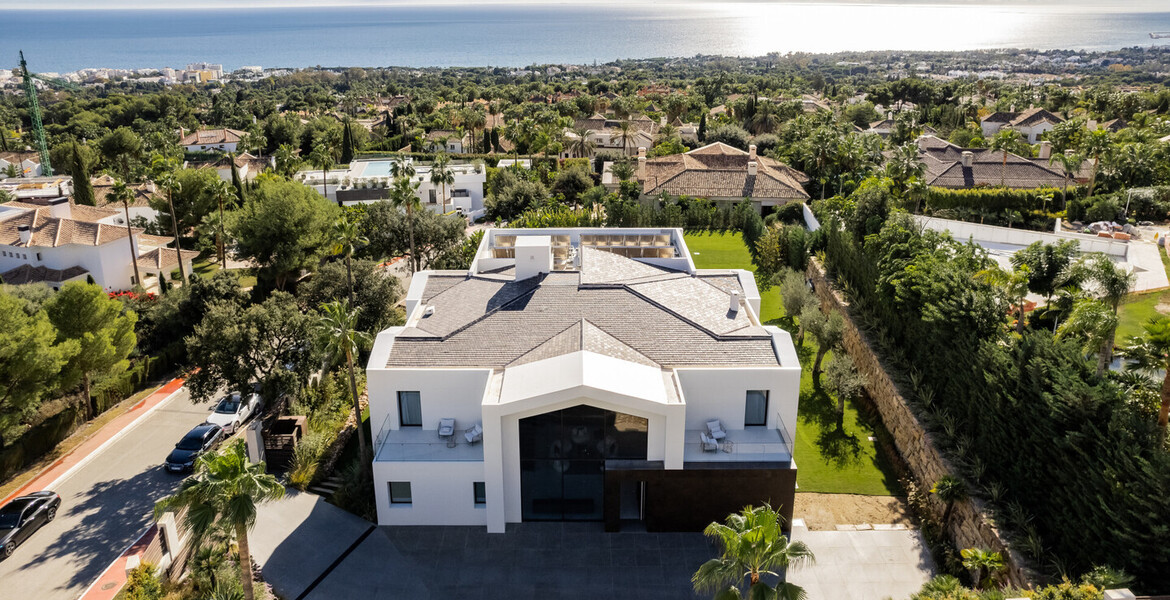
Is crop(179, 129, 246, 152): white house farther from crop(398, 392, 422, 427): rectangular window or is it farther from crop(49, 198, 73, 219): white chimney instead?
crop(398, 392, 422, 427): rectangular window

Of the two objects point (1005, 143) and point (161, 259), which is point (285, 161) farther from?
point (1005, 143)

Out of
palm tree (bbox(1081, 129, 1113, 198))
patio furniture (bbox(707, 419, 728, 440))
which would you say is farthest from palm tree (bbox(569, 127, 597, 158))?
patio furniture (bbox(707, 419, 728, 440))

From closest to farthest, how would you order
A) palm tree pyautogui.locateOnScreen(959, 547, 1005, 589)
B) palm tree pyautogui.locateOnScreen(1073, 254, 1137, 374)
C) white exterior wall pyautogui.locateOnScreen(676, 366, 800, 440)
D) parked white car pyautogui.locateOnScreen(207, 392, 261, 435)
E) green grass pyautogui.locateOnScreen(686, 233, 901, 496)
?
palm tree pyautogui.locateOnScreen(959, 547, 1005, 589) < palm tree pyautogui.locateOnScreen(1073, 254, 1137, 374) < white exterior wall pyautogui.locateOnScreen(676, 366, 800, 440) < green grass pyautogui.locateOnScreen(686, 233, 901, 496) < parked white car pyautogui.locateOnScreen(207, 392, 261, 435)

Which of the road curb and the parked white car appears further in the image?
the parked white car

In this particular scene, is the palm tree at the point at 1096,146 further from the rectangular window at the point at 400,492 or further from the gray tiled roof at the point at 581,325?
the rectangular window at the point at 400,492

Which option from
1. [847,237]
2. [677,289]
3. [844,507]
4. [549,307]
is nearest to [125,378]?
[549,307]

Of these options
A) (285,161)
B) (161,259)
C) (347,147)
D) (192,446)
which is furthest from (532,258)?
(347,147)

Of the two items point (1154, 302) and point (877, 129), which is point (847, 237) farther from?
point (877, 129)
